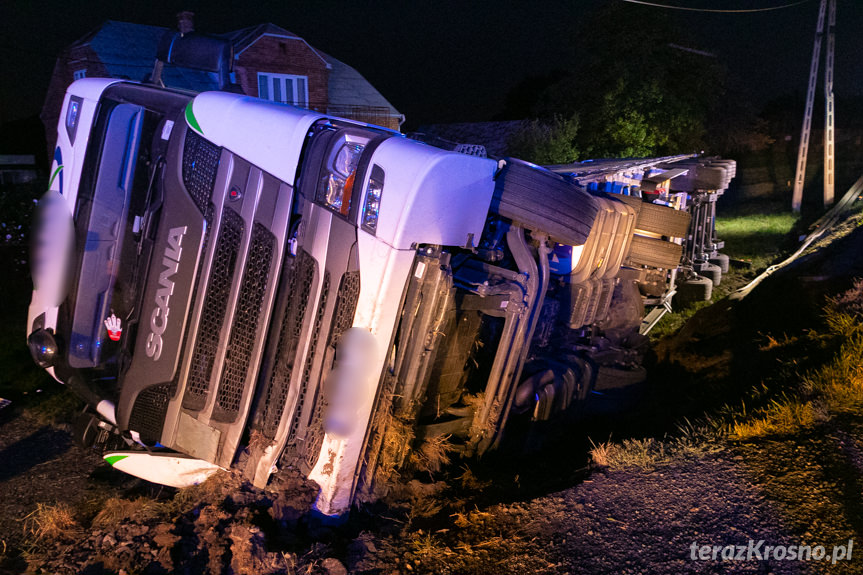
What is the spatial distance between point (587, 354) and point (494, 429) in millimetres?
2019

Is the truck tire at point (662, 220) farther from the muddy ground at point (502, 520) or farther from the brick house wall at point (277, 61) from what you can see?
the brick house wall at point (277, 61)

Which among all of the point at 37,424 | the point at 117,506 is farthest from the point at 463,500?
the point at 37,424

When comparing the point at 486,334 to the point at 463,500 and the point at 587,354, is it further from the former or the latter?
the point at 587,354

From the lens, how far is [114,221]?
12.6ft

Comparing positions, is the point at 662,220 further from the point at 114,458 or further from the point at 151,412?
the point at 114,458

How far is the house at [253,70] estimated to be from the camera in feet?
55.8

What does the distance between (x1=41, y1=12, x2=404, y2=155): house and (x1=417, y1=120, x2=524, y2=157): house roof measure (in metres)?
3.07

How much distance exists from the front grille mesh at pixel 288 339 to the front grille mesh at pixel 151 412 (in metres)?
0.66

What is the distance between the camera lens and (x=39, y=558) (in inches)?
120

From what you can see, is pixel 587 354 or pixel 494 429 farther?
pixel 587 354

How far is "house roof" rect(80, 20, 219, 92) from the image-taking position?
1686 cm

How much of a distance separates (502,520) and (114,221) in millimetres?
3128

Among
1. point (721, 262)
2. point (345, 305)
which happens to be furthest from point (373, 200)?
point (721, 262)

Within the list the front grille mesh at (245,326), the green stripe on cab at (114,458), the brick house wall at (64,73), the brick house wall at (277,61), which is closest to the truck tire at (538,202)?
the front grille mesh at (245,326)
